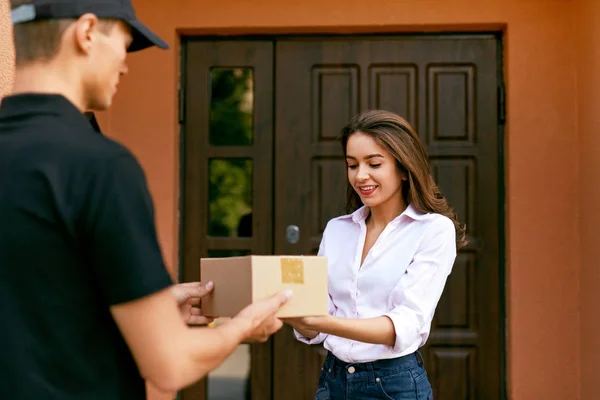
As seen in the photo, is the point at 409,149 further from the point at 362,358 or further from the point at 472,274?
the point at 472,274

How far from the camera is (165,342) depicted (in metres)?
1.16

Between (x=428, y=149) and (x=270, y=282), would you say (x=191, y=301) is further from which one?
(x=428, y=149)

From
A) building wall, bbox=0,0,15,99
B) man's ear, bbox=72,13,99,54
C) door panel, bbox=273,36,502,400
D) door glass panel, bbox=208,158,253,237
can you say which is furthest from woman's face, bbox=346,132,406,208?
door glass panel, bbox=208,158,253,237

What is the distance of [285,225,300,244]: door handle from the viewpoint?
13.3 feet

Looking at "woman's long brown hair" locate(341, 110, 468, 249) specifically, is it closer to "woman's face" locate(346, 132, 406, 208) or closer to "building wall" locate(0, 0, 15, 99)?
"woman's face" locate(346, 132, 406, 208)

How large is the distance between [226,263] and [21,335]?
0.78 m

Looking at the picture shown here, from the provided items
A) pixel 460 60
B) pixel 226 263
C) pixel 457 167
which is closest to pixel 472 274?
pixel 457 167

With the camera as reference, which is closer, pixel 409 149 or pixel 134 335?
pixel 134 335

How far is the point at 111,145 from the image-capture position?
1137 millimetres

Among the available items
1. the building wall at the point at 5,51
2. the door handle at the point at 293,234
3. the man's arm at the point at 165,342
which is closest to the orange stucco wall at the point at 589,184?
the door handle at the point at 293,234

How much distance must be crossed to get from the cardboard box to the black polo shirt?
58 cm

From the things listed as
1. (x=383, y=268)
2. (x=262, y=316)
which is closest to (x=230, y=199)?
(x=383, y=268)

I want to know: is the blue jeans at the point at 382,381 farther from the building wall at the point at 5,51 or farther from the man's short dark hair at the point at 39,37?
the building wall at the point at 5,51

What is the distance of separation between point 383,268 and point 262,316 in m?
0.78
